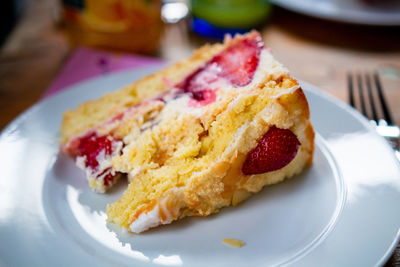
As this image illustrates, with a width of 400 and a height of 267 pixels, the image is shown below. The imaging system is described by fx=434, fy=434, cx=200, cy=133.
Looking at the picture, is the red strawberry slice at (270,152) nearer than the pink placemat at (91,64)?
Yes

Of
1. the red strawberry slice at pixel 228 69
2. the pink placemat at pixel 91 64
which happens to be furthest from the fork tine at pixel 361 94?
the pink placemat at pixel 91 64

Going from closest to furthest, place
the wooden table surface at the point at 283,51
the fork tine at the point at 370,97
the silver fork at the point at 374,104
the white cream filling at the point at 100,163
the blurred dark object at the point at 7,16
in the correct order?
the white cream filling at the point at 100,163, the silver fork at the point at 374,104, the fork tine at the point at 370,97, the wooden table surface at the point at 283,51, the blurred dark object at the point at 7,16

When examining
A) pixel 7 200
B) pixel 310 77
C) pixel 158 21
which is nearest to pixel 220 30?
pixel 158 21

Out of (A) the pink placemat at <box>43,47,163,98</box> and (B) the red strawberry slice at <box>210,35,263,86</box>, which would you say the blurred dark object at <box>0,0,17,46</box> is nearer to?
(A) the pink placemat at <box>43,47,163,98</box>

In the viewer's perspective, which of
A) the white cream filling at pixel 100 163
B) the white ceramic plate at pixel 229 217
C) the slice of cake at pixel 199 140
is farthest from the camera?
the white cream filling at pixel 100 163

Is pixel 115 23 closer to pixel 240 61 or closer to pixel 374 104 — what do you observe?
pixel 240 61

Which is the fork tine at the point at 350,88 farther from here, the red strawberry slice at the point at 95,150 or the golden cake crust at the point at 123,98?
the red strawberry slice at the point at 95,150

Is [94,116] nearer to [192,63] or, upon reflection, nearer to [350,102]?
[192,63]
